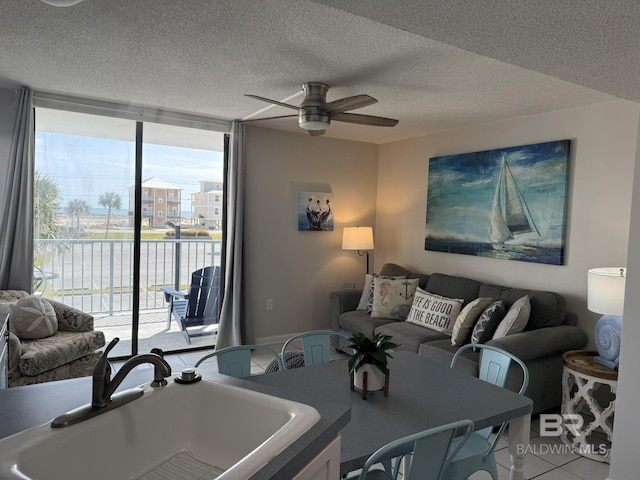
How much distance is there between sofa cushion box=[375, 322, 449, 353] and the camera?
3793 millimetres

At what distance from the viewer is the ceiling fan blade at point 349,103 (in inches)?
107

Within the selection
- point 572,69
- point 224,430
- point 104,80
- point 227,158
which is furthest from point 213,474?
point 227,158

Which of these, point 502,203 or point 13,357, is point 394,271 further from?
point 13,357

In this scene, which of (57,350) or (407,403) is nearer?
(407,403)

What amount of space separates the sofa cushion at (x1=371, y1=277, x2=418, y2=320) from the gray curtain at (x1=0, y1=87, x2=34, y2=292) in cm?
303

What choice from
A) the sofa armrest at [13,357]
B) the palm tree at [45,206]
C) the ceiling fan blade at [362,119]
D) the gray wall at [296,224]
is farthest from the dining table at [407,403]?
the palm tree at [45,206]

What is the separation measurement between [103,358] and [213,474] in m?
0.41

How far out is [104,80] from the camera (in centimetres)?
338

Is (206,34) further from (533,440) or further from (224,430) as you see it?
(533,440)

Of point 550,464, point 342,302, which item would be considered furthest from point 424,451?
point 342,302

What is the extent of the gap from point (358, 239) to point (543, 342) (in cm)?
238

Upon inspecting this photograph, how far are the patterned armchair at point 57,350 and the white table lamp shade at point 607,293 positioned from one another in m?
3.50

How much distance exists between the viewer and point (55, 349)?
3.24 meters

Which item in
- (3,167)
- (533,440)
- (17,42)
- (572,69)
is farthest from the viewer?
(3,167)
